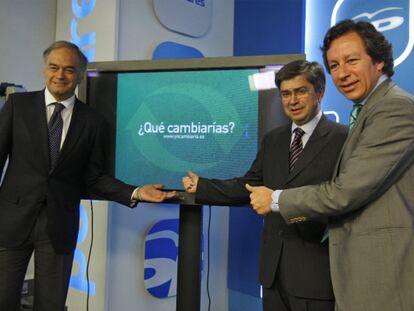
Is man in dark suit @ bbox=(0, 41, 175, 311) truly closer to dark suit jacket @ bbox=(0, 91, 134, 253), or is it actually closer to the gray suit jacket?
dark suit jacket @ bbox=(0, 91, 134, 253)

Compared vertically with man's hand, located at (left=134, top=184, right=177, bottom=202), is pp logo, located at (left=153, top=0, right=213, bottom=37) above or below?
above

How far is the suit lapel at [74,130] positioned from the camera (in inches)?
77.4

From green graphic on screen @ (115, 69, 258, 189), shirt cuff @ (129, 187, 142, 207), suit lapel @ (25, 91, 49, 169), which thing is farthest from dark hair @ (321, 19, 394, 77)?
suit lapel @ (25, 91, 49, 169)

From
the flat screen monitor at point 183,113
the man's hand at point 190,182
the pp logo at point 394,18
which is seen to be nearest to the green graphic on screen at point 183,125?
the flat screen monitor at point 183,113

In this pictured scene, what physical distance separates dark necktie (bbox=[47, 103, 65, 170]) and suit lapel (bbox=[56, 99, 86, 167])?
30mm

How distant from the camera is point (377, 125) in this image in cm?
129

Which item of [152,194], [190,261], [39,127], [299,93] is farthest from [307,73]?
[39,127]

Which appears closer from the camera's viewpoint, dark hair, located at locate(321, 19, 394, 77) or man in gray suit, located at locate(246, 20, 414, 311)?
man in gray suit, located at locate(246, 20, 414, 311)

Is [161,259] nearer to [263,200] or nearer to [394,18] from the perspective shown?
[263,200]

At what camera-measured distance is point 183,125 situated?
7.31 ft

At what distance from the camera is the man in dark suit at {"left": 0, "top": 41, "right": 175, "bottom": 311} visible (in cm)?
188

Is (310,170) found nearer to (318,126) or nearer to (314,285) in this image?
(318,126)

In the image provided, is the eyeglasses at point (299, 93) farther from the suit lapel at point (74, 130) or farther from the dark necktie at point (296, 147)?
the suit lapel at point (74, 130)

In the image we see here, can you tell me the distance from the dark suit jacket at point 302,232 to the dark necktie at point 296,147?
18 millimetres
